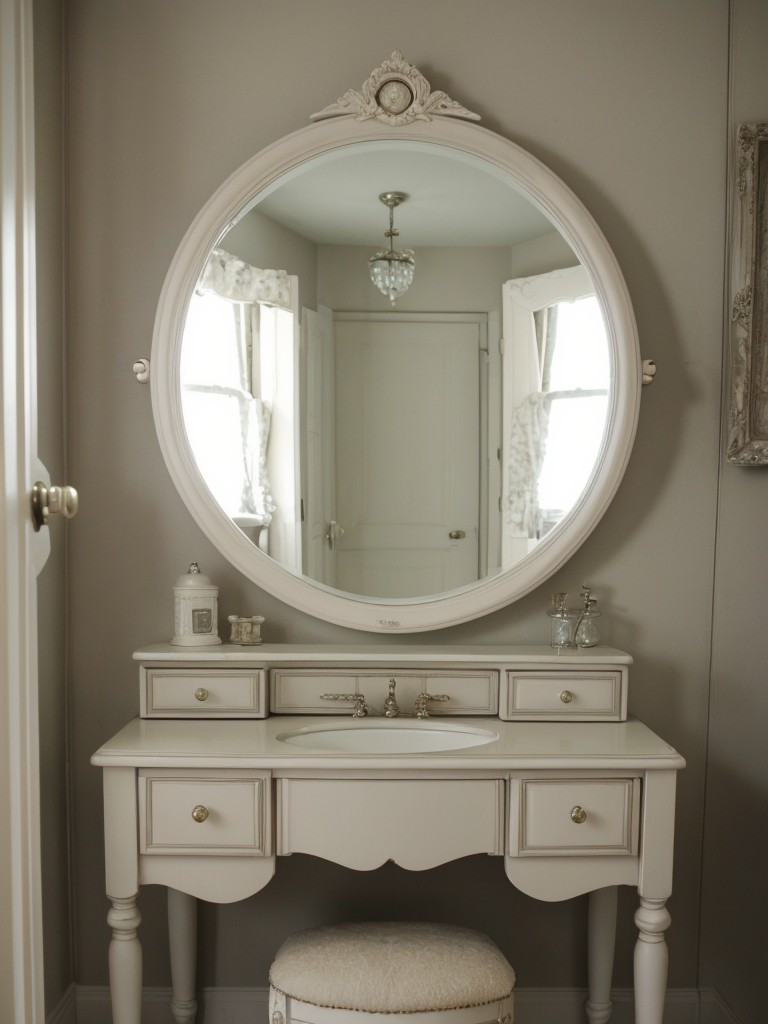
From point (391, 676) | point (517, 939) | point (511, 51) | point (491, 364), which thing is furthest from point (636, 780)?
point (511, 51)

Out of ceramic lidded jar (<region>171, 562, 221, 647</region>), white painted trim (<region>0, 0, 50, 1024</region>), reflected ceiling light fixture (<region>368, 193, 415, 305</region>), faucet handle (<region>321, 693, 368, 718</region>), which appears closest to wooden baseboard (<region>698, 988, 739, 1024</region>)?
faucet handle (<region>321, 693, 368, 718</region>)

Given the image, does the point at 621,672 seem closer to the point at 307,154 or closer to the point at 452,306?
the point at 452,306

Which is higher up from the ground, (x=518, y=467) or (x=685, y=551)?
(x=518, y=467)

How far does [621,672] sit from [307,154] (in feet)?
4.44

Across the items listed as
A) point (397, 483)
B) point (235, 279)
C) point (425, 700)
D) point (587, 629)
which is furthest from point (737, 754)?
point (235, 279)

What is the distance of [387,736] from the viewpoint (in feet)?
6.59

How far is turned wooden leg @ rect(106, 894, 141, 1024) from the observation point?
1.79 metres

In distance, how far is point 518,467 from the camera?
2.12 meters

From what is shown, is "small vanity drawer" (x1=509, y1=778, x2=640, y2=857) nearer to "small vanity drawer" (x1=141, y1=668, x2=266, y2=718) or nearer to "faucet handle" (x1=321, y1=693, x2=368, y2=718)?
"faucet handle" (x1=321, y1=693, x2=368, y2=718)

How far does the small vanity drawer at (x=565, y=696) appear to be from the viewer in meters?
2.02

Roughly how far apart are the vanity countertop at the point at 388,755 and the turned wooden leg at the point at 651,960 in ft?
0.94

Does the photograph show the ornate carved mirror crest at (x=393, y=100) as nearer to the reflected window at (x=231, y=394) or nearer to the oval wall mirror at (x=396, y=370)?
the oval wall mirror at (x=396, y=370)

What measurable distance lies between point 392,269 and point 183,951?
1.61 metres

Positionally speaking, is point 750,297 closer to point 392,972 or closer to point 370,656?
point 370,656
